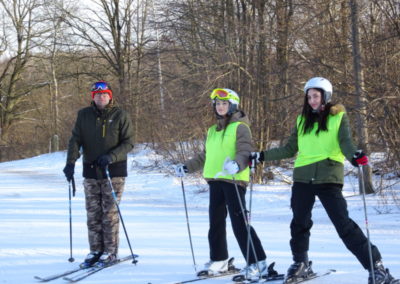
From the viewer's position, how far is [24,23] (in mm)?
36250

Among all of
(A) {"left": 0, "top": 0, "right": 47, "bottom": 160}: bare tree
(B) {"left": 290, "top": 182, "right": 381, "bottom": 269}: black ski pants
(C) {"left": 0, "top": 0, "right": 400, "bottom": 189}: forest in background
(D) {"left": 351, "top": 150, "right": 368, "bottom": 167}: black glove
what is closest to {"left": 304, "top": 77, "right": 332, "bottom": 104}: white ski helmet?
(D) {"left": 351, "top": 150, "right": 368, "bottom": 167}: black glove

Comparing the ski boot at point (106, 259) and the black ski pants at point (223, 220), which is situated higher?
the black ski pants at point (223, 220)

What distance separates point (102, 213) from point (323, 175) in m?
2.36

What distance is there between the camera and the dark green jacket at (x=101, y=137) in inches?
222

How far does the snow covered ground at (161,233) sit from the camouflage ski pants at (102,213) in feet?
1.00

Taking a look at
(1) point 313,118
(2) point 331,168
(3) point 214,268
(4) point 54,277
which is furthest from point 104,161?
(2) point 331,168

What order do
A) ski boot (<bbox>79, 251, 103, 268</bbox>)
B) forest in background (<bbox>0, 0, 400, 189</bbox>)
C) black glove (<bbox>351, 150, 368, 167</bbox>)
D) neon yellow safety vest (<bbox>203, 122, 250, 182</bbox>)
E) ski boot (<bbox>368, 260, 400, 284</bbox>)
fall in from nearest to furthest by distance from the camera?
black glove (<bbox>351, 150, 368, 167</bbox>), ski boot (<bbox>368, 260, 400, 284</bbox>), neon yellow safety vest (<bbox>203, 122, 250, 182</bbox>), ski boot (<bbox>79, 251, 103, 268</bbox>), forest in background (<bbox>0, 0, 400, 189</bbox>)

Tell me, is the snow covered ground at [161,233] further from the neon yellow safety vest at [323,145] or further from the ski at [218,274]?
the neon yellow safety vest at [323,145]

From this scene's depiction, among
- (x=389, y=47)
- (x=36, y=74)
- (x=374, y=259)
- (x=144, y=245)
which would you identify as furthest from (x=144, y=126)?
(x=36, y=74)

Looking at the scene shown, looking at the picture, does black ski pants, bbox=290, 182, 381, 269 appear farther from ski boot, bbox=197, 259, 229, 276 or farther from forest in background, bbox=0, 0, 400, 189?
forest in background, bbox=0, 0, 400, 189

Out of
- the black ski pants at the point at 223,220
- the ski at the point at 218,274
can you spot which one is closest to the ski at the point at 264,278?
the black ski pants at the point at 223,220

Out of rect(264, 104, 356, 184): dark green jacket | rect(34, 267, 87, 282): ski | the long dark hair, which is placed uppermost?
the long dark hair

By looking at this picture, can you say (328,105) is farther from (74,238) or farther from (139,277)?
(74,238)

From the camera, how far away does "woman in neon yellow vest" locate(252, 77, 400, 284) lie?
14.1 ft
